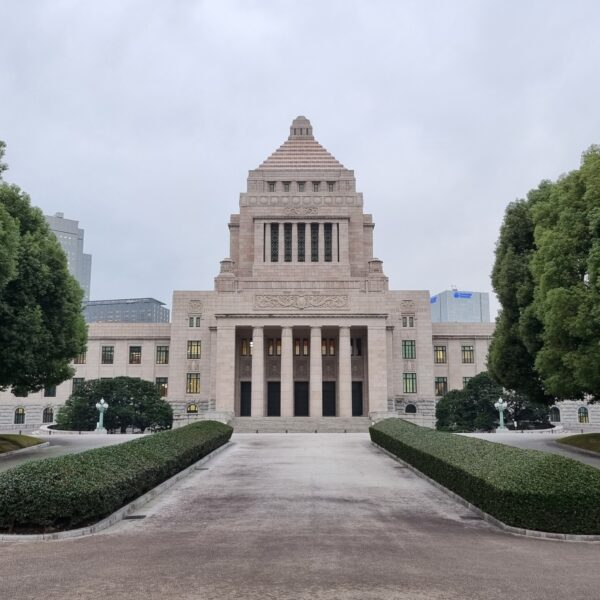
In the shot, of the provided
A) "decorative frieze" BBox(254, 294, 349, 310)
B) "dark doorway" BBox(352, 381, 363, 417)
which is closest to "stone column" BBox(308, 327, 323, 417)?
"decorative frieze" BBox(254, 294, 349, 310)

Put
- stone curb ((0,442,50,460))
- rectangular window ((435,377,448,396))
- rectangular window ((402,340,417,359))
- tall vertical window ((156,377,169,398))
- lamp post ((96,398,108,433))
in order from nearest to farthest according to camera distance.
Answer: stone curb ((0,442,50,460))
lamp post ((96,398,108,433))
rectangular window ((402,340,417,359))
tall vertical window ((156,377,169,398))
rectangular window ((435,377,448,396))

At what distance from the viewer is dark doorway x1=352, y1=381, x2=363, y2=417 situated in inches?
2345

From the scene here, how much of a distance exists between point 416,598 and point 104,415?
4909 cm

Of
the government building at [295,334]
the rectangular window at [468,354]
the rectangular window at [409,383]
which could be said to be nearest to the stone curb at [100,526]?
the government building at [295,334]

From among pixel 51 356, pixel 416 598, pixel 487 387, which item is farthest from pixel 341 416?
pixel 416 598

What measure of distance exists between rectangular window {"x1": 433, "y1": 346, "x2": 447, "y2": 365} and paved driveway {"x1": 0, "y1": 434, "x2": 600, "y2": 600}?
50648mm

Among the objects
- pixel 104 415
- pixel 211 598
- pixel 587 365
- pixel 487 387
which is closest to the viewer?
pixel 211 598

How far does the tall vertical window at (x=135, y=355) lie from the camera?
6481 cm

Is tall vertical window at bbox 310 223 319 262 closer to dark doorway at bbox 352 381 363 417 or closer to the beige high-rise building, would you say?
the beige high-rise building

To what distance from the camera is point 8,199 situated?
26.9m

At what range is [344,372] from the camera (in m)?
53.7

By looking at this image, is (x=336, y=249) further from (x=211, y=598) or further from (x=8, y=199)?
(x=211, y=598)

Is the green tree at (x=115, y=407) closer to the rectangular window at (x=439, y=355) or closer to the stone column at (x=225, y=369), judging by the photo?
the stone column at (x=225, y=369)

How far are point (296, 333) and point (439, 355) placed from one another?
1787cm
